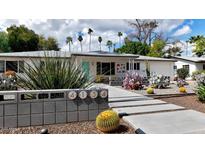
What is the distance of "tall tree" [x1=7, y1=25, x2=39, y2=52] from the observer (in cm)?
3757

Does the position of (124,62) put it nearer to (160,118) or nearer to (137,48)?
(137,48)

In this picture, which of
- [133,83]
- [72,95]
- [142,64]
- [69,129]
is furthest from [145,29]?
[69,129]

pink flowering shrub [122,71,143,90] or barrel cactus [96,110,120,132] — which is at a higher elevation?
pink flowering shrub [122,71,143,90]

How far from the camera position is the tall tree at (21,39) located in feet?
123

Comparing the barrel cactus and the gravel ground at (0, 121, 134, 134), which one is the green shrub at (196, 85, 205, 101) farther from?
the barrel cactus

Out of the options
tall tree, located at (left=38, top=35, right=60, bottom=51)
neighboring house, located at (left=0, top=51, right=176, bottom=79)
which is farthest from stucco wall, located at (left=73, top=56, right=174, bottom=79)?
tall tree, located at (left=38, top=35, right=60, bottom=51)

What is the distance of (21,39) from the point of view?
3775 cm

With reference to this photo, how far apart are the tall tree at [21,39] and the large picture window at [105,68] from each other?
21181mm

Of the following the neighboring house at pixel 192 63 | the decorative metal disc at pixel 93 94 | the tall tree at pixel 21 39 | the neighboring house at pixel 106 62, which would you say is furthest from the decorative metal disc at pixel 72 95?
the tall tree at pixel 21 39

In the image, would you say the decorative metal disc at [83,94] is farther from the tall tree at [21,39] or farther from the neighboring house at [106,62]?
the tall tree at [21,39]

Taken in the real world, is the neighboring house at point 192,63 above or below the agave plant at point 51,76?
above

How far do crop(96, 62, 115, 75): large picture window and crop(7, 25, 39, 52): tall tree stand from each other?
2118cm
